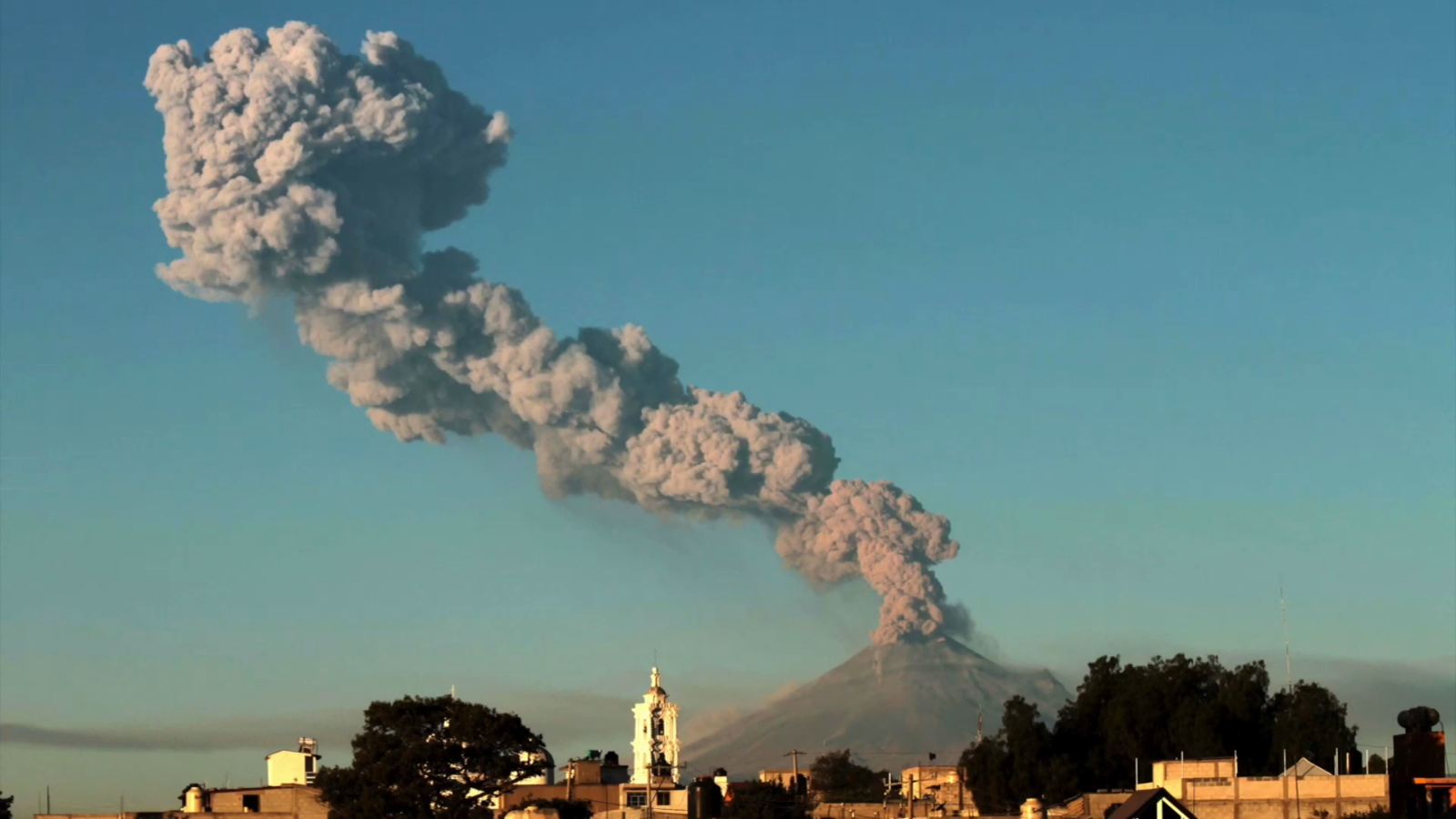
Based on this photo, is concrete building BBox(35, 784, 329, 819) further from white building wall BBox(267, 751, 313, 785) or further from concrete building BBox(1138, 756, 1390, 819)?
concrete building BBox(1138, 756, 1390, 819)

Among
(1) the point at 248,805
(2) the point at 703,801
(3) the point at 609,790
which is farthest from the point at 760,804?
(2) the point at 703,801

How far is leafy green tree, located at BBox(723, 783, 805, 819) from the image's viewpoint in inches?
3561

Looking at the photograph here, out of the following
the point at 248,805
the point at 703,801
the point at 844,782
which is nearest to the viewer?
the point at 703,801

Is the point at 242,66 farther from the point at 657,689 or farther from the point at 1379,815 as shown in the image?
the point at 1379,815

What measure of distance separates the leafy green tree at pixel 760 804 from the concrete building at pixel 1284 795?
26.9 metres

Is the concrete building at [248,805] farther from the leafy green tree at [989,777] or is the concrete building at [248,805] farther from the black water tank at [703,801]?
the black water tank at [703,801]

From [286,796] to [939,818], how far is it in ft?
87.7

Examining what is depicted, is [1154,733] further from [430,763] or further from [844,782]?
[430,763]

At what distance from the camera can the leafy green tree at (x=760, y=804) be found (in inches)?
3561

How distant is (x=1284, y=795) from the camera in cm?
6556

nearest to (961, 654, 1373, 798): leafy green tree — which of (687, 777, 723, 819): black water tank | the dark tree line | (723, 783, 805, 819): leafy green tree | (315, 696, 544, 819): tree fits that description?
the dark tree line

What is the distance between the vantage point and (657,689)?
142 m

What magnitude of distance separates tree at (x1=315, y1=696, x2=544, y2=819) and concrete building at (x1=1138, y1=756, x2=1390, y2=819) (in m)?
22.1

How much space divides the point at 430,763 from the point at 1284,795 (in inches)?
1130
